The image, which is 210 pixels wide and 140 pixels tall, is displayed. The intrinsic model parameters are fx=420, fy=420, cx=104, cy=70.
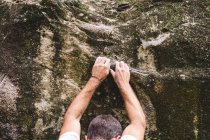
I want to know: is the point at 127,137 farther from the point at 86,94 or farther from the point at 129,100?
the point at 86,94

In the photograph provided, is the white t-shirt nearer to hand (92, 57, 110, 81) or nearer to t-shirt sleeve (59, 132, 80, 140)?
t-shirt sleeve (59, 132, 80, 140)

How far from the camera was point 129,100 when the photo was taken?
5.72 meters

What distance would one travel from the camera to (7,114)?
19.0 ft

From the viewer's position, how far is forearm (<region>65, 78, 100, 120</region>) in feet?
18.6

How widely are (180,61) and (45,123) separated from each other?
211 cm

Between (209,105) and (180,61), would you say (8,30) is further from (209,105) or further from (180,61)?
(209,105)

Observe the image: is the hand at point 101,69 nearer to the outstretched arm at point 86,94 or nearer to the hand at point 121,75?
the outstretched arm at point 86,94

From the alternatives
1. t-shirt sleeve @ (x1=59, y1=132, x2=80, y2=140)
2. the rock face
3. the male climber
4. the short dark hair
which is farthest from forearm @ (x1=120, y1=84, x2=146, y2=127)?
t-shirt sleeve @ (x1=59, y1=132, x2=80, y2=140)

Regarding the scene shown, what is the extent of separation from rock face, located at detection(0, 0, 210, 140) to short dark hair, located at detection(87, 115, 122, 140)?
2.75 ft

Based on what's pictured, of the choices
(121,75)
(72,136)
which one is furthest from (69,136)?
(121,75)

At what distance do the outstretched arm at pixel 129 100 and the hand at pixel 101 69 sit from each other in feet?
0.40

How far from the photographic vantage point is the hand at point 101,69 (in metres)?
5.75

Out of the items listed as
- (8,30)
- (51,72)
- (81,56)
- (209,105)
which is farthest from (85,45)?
(209,105)

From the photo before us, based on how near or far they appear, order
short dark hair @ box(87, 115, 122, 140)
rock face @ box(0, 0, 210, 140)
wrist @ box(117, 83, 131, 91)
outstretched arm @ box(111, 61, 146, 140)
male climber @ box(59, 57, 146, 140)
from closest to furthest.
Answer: short dark hair @ box(87, 115, 122, 140), male climber @ box(59, 57, 146, 140), outstretched arm @ box(111, 61, 146, 140), wrist @ box(117, 83, 131, 91), rock face @ box(0, 0, 210, 140)
